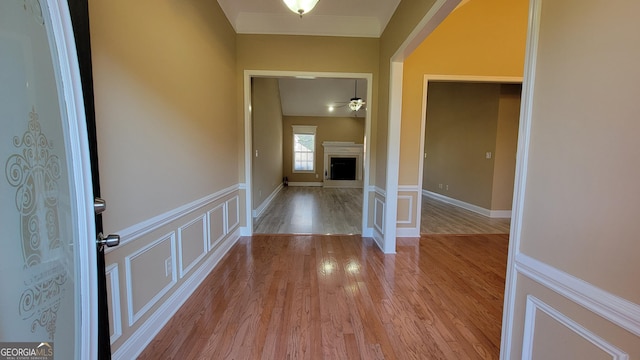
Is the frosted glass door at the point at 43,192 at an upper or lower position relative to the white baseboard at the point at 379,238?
upper

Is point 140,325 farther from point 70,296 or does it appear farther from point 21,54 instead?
point 21,54

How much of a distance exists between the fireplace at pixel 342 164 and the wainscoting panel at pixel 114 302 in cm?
844

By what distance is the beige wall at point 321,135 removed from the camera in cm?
955

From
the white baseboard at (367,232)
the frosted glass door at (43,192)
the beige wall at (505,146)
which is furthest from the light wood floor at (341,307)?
the beige wall at (505,146)

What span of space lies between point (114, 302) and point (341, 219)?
12.2ft

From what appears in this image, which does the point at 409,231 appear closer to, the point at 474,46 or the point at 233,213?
the point at 233,213

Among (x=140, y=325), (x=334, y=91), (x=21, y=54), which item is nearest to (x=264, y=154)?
(x=334, y=91)

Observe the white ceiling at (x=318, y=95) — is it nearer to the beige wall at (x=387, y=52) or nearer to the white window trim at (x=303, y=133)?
the white window trim at (x=303, y=133)

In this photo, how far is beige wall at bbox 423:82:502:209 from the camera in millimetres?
4934

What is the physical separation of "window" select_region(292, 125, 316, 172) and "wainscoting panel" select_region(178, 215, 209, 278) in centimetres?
738

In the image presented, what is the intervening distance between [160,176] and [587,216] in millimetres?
2120

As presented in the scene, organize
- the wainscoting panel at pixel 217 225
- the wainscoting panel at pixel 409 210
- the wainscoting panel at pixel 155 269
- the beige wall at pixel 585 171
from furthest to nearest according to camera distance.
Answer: the wainscoting panel at pixel 409 210
the wainscoting panel at pixel 217 225
the wainscoting panel at pixel 155 269
the beige wall at pixel 585 171

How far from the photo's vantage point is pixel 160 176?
1.68 metres

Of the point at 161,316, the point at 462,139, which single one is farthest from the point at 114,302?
the point at 462,139
